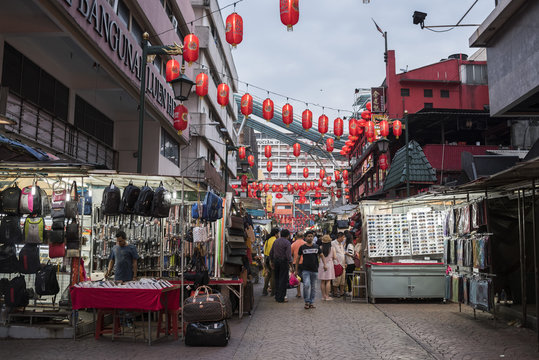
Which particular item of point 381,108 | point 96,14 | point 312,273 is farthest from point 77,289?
point 381,108

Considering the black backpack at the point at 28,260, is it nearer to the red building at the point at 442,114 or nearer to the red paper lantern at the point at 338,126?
the red paper lantern at the point at 338,126

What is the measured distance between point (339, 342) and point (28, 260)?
19.0ft

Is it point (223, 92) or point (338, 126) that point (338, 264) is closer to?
point (223, 92)

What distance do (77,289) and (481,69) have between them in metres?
38.7

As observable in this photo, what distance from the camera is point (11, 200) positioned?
8.95 metres

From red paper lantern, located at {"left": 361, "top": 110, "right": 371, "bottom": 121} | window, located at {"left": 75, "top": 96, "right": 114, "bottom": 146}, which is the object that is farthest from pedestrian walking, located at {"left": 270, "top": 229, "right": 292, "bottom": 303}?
red paper lantern, located at {"left": 361, "top": 110, "right": 371, "bottom": 121}

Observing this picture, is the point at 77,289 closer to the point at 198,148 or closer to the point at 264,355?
the point at 264,355

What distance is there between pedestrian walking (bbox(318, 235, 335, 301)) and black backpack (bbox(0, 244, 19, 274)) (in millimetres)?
8372

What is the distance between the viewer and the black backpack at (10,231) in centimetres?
909

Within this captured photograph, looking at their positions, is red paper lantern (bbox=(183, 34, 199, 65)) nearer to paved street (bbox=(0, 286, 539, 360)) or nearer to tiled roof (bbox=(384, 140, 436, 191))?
paved street (bbox=(0, 286, 539, 360))

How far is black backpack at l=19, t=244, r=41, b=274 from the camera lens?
9102mm

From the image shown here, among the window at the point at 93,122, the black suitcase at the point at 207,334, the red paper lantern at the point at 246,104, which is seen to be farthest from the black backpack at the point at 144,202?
the red paper lantern at the point at 246,104

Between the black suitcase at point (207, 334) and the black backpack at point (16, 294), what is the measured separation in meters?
3.27

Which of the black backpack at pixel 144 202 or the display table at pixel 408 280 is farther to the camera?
the display table at pixel 408 280
